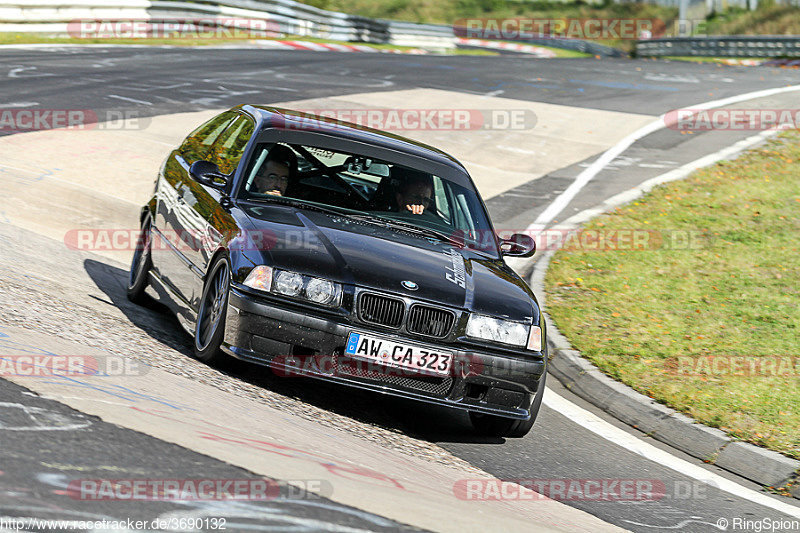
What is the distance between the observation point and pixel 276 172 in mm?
7062

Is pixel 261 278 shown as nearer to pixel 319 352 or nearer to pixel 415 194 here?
pixel 319 352

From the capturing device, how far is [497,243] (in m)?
7.44

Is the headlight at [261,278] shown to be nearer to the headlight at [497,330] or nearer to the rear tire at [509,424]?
the headlight at [497,330]

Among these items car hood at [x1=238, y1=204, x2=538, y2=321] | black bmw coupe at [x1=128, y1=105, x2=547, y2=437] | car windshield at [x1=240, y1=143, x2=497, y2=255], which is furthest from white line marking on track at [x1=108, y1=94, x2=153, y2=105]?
car hood at [x1=238, y1=204, x2=538, y2=321]

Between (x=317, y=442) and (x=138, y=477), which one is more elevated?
(x=138, y=477)

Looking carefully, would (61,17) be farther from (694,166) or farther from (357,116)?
(694,166)

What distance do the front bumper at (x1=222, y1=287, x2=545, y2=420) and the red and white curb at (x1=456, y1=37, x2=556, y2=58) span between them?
38506mm

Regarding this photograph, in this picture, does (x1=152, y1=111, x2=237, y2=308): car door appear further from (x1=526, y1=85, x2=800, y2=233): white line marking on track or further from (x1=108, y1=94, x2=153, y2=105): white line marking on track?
(x1=108, y1=94, x2=153, y2=105): white line marking on track

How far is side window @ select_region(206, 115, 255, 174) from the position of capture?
7.32m

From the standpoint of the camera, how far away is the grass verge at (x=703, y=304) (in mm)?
7504

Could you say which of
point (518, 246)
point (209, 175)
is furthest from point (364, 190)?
point (518, 246)

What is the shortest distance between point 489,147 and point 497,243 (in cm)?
982

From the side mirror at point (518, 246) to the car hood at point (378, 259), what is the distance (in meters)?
0.73

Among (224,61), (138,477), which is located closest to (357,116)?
(224,61)
